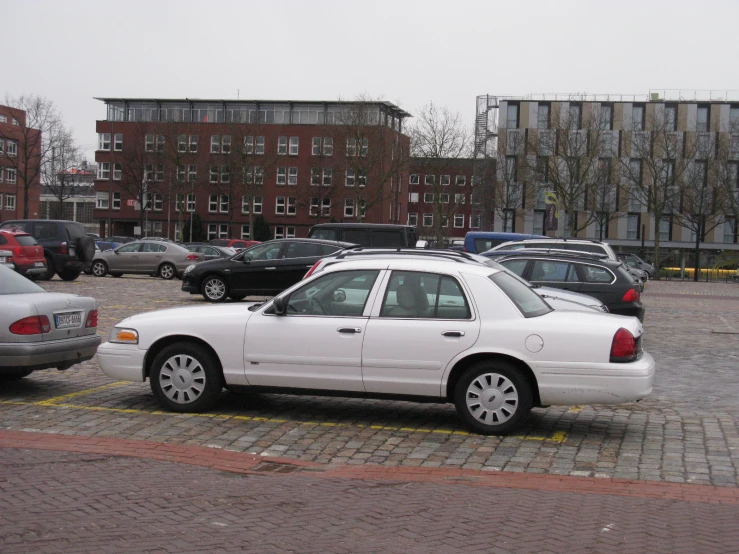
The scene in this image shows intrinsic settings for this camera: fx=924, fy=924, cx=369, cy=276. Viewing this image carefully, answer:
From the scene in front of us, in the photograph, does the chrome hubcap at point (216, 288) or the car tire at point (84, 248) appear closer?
the chrome hubcap at point (216, 288)

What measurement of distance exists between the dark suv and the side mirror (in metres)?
21.2

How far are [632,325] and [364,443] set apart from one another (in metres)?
2.59

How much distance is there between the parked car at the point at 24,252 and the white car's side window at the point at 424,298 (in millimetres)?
19308

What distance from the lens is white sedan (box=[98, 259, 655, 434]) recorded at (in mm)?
7930

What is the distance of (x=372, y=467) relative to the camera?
23.5ft

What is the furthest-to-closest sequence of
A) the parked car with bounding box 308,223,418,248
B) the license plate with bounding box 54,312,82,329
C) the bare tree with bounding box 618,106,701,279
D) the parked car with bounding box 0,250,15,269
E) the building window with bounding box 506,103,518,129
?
the building window with bounding box 506,103,518,129 < the bare tree with bounding box 618,106,701,279 < the parked car with bounding box 308,223,418,248 < the parked car with bounding box 0,250,15,269 < the license plate with bounding box 54,312,82,329

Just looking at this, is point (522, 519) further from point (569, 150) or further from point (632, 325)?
point (569, 150)

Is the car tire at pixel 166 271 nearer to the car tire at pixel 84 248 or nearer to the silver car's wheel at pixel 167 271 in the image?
the silver car's wheel at pixel 167 271

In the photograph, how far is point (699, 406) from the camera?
10.2 meters

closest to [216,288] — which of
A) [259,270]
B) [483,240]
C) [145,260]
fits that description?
[259,270]

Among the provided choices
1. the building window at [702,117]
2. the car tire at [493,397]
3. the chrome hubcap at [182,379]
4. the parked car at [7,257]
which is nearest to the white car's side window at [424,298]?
the car tire at [493,397]

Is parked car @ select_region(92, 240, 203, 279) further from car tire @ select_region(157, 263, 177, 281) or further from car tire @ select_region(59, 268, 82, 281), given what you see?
car tire @ select_region(59, 268, 82, 281)

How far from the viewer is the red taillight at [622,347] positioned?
25.8 feet

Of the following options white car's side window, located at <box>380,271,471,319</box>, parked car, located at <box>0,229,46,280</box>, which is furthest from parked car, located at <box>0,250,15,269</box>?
white car's side window, located at <box>380,271,471,319</box>
